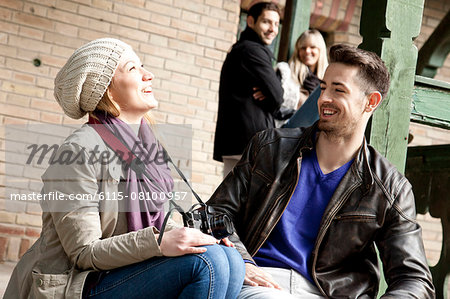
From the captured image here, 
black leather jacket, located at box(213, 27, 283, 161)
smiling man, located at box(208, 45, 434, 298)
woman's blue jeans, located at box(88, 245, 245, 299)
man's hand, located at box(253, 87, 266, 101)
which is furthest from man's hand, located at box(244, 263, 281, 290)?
man's hand, located at box(253, 87, 266, 101)

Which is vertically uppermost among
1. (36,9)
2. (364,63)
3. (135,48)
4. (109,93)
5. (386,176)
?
(36,9)

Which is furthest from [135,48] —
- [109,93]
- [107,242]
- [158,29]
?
[107,242]

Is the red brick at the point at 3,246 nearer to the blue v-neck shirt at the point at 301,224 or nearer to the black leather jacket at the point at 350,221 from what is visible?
the black leather jacket at the point at 350,221

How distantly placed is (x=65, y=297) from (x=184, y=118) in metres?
4.21

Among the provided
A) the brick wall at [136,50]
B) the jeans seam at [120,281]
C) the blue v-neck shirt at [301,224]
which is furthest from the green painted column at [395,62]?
the brick wall at [136,50]

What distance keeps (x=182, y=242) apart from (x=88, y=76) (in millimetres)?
776

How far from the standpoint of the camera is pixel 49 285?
81.4 inches

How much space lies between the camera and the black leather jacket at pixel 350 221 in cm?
251

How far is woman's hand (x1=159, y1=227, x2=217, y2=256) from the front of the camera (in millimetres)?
2062

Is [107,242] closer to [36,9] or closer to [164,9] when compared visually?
[36,9]

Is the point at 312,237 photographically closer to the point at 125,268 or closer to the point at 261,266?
the point at 261,266

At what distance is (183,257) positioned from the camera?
207 cm

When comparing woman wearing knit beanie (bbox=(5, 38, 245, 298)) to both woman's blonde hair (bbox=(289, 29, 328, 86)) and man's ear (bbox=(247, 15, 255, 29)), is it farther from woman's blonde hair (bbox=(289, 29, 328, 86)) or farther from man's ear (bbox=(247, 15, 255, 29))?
woman's blonde hair (bbox=(289, 29, 328, 86))

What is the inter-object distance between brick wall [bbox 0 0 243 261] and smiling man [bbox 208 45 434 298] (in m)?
3.38
